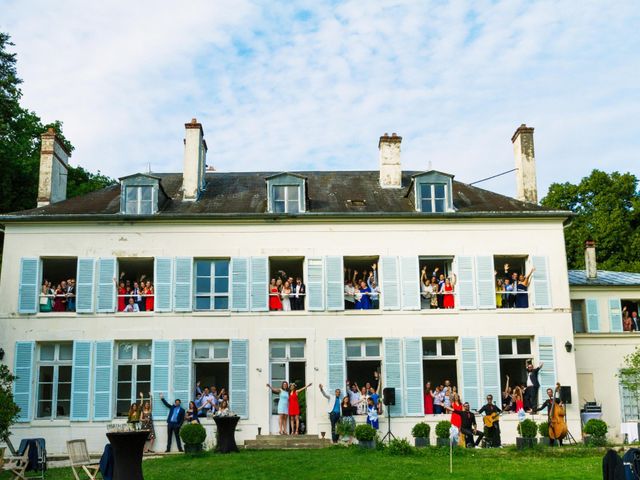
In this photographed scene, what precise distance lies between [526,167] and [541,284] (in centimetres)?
378

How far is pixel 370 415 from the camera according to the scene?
20453 millimetres

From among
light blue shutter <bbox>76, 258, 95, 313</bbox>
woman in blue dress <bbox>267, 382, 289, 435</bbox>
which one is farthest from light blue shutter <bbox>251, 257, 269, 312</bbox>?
light blue shutter <bbox>76, 258, 95, 313</bbox>

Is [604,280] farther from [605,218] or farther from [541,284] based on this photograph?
[605,218]

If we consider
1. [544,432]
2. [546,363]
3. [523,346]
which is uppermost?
[523,346]

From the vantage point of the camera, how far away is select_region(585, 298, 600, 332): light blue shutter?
23672mm

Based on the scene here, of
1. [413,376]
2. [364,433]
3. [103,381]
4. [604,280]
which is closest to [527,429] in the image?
[413,376]

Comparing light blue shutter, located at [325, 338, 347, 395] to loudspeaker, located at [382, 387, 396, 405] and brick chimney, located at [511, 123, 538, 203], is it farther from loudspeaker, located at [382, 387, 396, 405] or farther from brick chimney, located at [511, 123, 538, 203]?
brick chimney, located at [511, 123, 538, 203]

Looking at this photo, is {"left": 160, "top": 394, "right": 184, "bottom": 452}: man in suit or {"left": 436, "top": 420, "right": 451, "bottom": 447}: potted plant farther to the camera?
{"left": 160, "top": 394, "right": 184, "bottom": 452}: man in suit

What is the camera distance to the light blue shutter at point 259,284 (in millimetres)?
21625

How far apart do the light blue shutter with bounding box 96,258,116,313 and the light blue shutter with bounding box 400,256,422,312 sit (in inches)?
313

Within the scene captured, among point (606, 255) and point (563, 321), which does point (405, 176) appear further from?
point (606, 255)

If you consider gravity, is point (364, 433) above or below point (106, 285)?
below

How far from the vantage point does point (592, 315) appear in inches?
935

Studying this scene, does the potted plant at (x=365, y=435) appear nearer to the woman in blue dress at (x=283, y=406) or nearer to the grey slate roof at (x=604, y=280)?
the woman in blue dress at (x=283, y=406)
